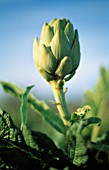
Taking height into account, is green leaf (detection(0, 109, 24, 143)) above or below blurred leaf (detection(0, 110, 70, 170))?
above

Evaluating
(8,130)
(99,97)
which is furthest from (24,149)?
(99,97)

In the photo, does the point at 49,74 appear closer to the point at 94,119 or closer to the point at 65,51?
the point at 65,51

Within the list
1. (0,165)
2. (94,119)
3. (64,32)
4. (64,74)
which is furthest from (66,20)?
(0,165)

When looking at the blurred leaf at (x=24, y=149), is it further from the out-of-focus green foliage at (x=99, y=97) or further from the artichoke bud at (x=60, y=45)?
the out-of-focus green foliage at (x=99, y=97)

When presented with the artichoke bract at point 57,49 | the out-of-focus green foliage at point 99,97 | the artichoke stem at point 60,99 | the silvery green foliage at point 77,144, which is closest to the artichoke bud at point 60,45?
the artichoke bract at point 57,49

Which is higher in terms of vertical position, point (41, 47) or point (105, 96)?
point (41, 47)

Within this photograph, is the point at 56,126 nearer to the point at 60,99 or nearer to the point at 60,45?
the point at 60,99

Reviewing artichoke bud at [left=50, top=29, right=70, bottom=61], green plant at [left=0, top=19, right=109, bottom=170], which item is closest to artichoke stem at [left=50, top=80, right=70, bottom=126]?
green plant at [left=0, top=19, right=109, bottom=170]

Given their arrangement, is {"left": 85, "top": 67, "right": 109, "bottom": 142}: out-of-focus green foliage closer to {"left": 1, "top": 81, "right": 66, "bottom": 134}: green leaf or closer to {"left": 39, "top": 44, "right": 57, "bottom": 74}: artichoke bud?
{"left": 1, "top": 81, "right": 66, "bottom": 134}: green leaf
